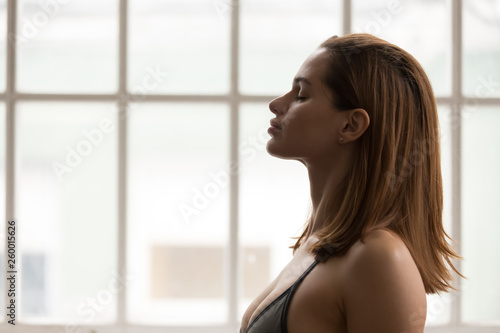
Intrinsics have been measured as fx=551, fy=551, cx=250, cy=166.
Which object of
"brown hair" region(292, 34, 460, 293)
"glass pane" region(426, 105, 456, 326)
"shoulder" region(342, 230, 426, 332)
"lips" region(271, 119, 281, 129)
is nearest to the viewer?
"shoulder" region(342, 230, 426, 332)

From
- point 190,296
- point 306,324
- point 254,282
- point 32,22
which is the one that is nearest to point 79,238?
point 190,296

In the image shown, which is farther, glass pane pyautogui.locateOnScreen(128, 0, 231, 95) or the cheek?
glass pane pyautogui.locateOnScreen(128, 0, 231, 95)

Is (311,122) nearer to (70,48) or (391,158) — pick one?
(391,158)

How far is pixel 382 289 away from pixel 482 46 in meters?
1.56

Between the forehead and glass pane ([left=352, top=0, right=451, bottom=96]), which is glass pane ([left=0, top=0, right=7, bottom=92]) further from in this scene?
the forehead

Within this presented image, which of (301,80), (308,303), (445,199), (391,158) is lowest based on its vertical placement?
(308,303)

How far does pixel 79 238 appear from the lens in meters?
2.09

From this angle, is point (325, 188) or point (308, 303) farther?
point (325, 188)

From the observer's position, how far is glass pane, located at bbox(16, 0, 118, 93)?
2.08m

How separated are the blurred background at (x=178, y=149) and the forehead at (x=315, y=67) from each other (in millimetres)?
1004

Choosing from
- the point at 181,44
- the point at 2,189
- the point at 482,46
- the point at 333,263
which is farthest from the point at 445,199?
the point at 2,189

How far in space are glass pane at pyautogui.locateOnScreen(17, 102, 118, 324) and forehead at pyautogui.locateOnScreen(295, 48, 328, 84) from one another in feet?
3.92

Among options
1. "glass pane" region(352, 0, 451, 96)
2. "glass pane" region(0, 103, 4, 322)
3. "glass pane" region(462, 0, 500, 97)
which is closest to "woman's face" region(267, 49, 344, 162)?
"glass pane" region(352, 0, 451, 96)

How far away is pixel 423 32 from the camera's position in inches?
82.3
